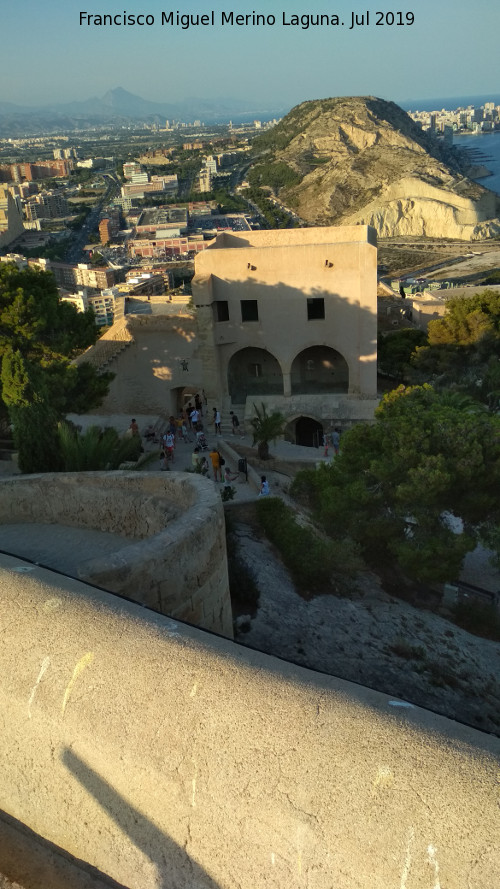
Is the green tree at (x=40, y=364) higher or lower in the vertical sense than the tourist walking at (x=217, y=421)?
higher

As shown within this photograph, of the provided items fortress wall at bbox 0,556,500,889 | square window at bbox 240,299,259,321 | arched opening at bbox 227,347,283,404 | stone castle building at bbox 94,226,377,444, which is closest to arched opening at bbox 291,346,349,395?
stone castle building at bbox 94,226,377,444

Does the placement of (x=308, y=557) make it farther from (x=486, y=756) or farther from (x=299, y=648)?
(x=486, y=756)

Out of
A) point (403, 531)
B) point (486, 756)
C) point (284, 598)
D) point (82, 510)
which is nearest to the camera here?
point (486, 756)

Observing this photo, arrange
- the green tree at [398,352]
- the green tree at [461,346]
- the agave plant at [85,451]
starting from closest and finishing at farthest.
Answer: the agave plant at [85,451], the green tree at [461,346], the green tree at [398,352]

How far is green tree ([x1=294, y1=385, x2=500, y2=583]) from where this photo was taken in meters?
10.9

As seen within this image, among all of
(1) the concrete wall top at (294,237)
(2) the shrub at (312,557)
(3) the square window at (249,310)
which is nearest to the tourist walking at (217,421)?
(3) the square window at (249,310)

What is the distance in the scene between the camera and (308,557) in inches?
422

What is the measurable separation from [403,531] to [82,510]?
5.72m

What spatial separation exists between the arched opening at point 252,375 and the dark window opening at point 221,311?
5.11 ft

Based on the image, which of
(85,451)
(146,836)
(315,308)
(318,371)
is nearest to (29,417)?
(85,451)

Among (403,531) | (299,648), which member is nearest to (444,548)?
(403,531)

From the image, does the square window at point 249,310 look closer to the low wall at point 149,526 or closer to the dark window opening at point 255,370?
the dark window opening at point 255,370

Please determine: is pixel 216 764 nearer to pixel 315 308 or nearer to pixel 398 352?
pixel 315 308

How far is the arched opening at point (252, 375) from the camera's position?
21.1 m
